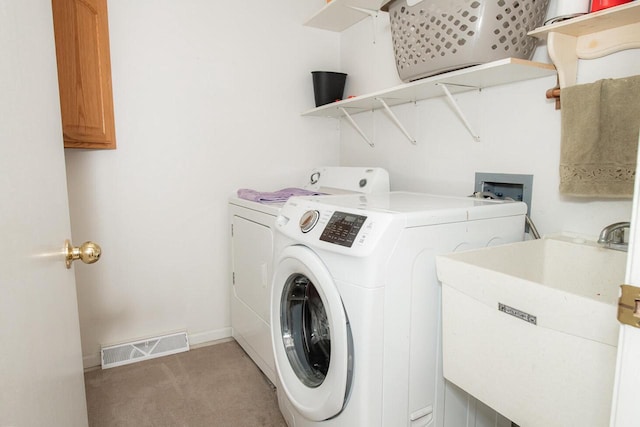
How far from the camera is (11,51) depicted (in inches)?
24.2

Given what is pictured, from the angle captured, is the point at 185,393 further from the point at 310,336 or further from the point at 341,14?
the point at 341,14

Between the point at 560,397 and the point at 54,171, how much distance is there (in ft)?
4.33

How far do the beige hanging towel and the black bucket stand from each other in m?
1.50

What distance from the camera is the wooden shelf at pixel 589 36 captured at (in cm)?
120

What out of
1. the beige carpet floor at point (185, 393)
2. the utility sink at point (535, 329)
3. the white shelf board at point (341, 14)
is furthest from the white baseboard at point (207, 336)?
the white shelf board at point (341, 14)

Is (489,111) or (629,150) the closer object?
(629,150)

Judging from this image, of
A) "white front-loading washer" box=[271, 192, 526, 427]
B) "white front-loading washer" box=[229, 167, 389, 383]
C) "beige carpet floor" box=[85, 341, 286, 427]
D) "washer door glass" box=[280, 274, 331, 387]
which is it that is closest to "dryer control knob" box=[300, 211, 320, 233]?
"white front-loading washer" box=[271, 192, 526, 427]

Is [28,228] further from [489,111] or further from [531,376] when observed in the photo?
[489,111]

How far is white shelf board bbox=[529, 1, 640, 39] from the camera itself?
3.76ft

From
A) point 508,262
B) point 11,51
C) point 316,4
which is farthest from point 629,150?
point 316,4

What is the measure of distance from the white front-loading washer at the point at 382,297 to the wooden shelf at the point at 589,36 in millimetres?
542

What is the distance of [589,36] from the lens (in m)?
1.35

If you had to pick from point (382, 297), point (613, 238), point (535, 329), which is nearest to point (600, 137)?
point (613, 238)

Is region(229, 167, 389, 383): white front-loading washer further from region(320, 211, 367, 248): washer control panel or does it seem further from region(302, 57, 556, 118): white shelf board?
region(320, 211, 367, 248): washer control panel
